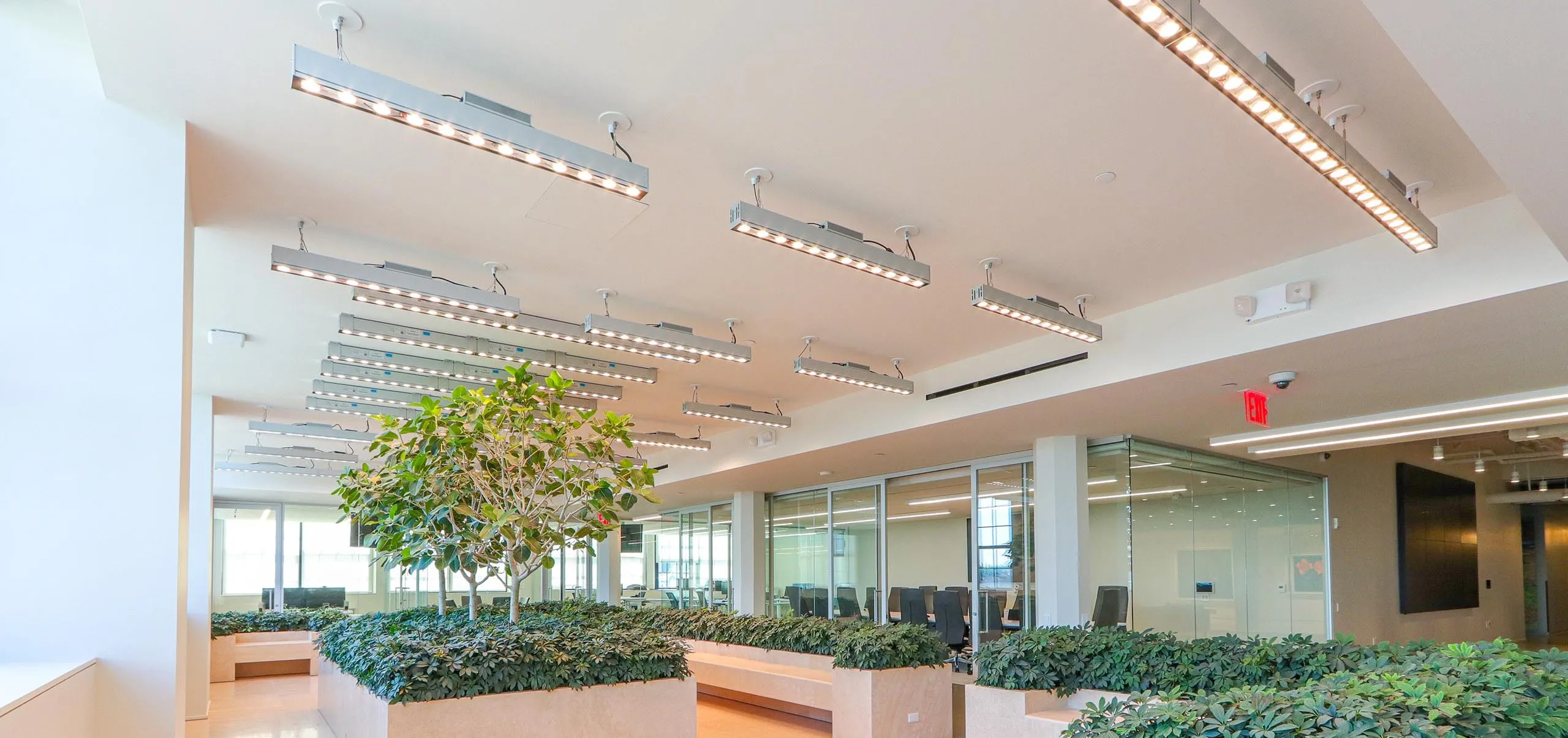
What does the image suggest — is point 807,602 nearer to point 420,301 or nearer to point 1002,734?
point 1002,734

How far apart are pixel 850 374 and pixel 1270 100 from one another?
16.2 feet

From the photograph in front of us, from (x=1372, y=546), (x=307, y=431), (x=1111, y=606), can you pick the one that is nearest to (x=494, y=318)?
(x=307, y=431)

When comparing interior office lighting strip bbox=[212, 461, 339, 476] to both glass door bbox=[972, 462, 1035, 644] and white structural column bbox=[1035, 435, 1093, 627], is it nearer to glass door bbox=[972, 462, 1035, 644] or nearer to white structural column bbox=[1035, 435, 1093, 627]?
glass door bbox=[972, 462, 1035, 644]

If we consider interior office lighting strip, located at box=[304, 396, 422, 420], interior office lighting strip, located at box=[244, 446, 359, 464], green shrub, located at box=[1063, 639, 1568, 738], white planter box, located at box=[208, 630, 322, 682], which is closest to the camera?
green shrub, located at box=[1063, 639, 1568, 738]

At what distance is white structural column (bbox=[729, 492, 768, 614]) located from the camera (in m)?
15.3

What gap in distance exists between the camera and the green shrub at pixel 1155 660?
5.34 meters

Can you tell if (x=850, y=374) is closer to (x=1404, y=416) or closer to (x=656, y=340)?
(x=656, y=340)

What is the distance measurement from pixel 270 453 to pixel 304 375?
440 centimetres

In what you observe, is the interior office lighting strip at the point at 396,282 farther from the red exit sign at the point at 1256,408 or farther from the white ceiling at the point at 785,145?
the red exit sign at the point at 1256,408

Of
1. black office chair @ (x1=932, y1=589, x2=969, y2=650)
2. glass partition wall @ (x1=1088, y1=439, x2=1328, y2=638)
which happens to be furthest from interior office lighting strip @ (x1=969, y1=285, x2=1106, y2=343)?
black office chair @ (x1=932, y1=589, x2=969, y2=650)

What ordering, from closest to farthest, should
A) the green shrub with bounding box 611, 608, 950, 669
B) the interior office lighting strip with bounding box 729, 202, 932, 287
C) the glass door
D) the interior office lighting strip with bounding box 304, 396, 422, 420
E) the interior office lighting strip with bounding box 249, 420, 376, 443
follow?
the interior office lighting strip with bounding box 729, 202, 932, 287, the green shrub with bounding box 611, 608, 950, 669, the interior office lighting strip with bounding box 304, 396, 422, 420, the glass door, the interior office lighting strip with bounding box 249, 420, 376, 443

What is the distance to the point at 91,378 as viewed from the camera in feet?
13.1

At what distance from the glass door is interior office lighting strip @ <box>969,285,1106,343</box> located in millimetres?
4465

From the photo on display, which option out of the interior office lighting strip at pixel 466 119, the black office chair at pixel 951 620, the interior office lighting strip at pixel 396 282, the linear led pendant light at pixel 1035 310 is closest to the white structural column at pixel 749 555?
the black office chair at pixel 951 620
